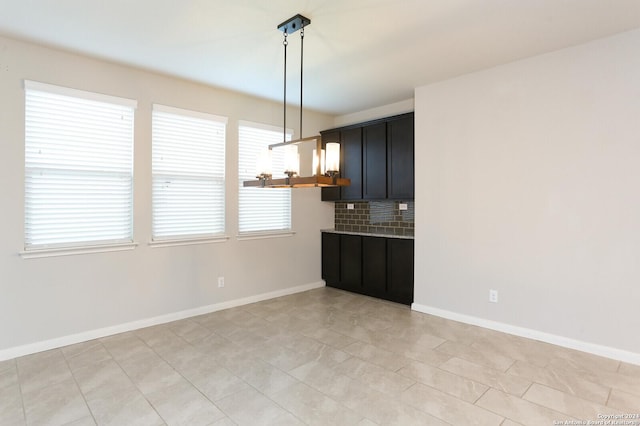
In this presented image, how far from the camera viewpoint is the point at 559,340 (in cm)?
320

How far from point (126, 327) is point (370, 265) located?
2.95m

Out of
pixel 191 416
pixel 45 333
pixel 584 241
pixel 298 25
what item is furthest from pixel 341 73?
pixel 45 333

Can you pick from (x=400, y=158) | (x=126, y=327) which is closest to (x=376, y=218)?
(x=400, y=158)

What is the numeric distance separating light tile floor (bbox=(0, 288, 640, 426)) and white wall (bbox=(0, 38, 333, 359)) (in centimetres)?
28

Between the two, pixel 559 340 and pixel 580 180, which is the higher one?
pixel 580 180

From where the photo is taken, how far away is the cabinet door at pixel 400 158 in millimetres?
4367

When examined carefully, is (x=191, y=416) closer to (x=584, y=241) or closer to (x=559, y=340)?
(x=559, y=340)

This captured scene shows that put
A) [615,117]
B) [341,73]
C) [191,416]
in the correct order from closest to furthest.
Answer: [191,416] < [615,117] < [341,73]

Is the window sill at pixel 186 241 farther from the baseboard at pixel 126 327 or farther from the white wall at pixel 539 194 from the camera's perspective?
the white wall at pixel 539 194

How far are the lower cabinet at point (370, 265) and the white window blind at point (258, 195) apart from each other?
2.73 ft

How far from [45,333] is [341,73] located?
147 inches

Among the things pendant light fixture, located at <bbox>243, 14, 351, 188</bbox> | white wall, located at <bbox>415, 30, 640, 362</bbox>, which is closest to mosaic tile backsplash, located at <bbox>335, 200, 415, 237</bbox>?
white wall, located at <bbox>415, 30, 640, 362</bbox>

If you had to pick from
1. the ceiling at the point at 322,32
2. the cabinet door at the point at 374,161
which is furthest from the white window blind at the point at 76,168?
the cabinet door at the point at 374,161

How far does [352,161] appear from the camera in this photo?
5039 millimetres
